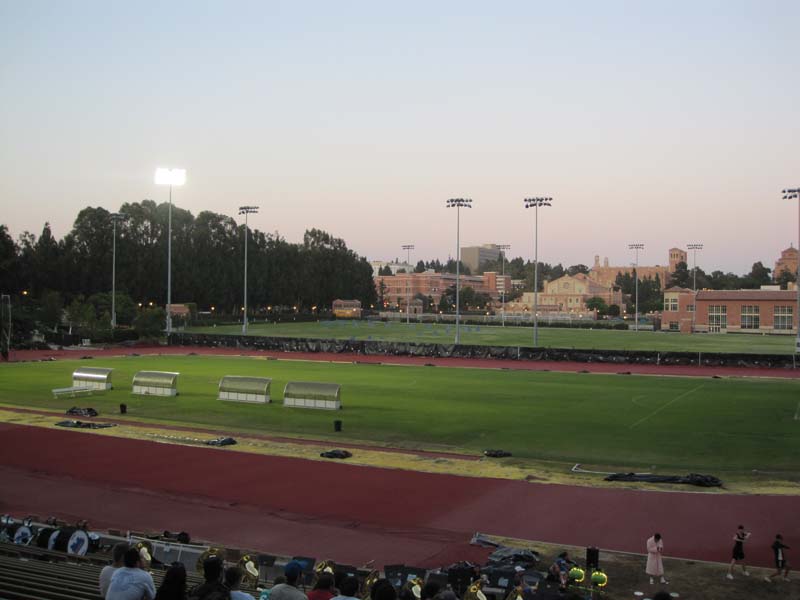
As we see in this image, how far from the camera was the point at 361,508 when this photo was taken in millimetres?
19156

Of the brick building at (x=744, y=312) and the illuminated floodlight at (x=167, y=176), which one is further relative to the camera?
the brick building at (x=744, y=312)

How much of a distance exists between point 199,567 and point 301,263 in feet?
454

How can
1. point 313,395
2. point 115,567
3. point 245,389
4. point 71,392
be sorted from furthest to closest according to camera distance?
point 71,392 → point 245,389 → point 313,395 → point 115,567

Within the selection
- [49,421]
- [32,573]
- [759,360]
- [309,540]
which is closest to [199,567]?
[32,573]

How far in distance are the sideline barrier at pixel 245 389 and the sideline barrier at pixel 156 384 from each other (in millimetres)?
3025

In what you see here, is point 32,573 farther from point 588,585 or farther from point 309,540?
point 588,585

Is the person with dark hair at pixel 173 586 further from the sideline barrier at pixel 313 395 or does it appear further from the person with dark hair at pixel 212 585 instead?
the sideline barrier at pixel 313 395

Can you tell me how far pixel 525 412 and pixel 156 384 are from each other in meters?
20.1

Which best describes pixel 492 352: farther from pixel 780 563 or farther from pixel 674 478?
pixel 780 563

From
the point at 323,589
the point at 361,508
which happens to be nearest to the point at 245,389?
the point at 361,508

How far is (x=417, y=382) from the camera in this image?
159 feet

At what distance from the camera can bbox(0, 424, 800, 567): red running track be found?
16547 millimetres

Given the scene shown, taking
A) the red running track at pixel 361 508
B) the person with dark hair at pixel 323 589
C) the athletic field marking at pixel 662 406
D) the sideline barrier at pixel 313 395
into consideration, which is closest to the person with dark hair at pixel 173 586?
the person with dark hair at pixel 323 589

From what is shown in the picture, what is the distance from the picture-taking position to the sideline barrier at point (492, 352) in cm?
5797
